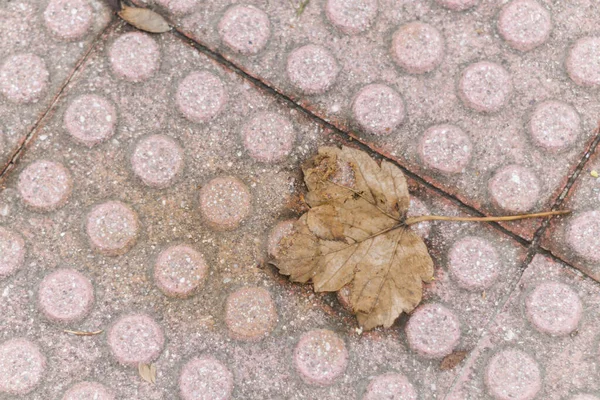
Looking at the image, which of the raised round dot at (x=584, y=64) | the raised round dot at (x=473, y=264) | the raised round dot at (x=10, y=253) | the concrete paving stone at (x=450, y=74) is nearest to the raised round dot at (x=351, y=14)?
the concrete paving stone at (x=450, y=74)

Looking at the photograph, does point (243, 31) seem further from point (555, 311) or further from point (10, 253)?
point (555, 311)

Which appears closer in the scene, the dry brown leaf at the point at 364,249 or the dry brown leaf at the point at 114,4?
the dry brown leaf at the point at 364,249

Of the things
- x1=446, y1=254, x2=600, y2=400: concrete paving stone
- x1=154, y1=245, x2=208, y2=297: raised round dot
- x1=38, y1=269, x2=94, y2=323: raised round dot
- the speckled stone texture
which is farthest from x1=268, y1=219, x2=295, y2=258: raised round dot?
x1=446, y1=254, x2=600, y2=400: concrete paving stone

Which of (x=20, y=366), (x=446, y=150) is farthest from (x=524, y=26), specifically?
(x=20, y=366)

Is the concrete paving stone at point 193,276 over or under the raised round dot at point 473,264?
under

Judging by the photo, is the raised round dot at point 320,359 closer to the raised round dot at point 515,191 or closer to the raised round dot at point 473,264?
the raised round dot at point 473,264

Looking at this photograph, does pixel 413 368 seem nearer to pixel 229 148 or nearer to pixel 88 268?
pixel 229 148

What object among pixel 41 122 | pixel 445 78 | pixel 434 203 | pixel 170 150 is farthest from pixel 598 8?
pixel 41 122
